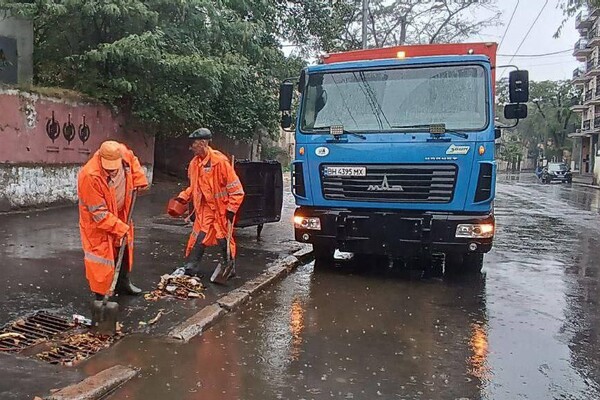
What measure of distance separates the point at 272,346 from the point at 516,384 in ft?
6.26

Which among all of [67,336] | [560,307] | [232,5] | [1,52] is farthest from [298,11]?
[67,336]

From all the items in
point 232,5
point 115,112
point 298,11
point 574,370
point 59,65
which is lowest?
point 574,370

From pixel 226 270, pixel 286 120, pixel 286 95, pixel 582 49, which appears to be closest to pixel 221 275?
pixel 226 270

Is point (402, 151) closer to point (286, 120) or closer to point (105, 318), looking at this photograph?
point (286, 120)

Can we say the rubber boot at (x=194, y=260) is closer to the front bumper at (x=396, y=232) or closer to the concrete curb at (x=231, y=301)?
the concrete curb at (x=231, y=301)

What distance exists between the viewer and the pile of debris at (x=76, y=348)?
14.2 feet

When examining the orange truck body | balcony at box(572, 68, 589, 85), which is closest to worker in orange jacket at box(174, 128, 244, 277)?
the orange truck body

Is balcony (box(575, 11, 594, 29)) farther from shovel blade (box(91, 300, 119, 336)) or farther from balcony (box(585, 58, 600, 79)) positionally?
shovel blade (box(91, 300, 119, 336))

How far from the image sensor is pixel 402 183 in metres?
7.11

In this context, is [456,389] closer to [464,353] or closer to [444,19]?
[464,353]

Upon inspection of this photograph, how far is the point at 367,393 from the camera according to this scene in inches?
159

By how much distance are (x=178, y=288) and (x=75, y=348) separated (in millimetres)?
1800

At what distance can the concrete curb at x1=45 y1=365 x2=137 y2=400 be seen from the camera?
3.62m

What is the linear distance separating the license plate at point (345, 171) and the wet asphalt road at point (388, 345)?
1.38 meters
